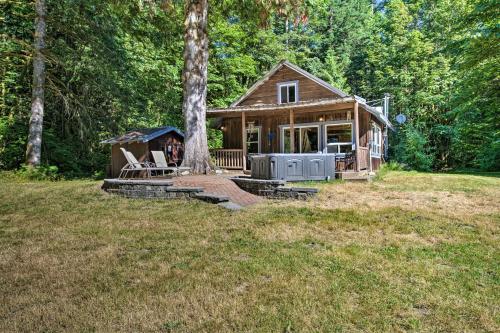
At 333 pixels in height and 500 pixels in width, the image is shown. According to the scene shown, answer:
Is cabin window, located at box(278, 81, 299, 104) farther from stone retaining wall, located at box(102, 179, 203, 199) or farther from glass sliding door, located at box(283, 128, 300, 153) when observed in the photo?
stone retaining wall, located at box(102, 179, 203, 199)

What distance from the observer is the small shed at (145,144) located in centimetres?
1508

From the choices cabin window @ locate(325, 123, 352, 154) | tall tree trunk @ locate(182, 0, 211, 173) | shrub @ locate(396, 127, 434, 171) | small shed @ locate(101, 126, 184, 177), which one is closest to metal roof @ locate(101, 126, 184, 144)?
small shed @ locate(101, 126, 184, 177)

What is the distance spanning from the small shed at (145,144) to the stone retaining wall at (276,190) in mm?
6511

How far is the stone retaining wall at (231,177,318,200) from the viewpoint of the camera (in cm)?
874

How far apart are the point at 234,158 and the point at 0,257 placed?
1260 cm

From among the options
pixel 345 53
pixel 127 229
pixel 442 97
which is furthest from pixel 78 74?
pixel 345 53

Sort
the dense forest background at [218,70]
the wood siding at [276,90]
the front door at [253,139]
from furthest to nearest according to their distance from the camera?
the front door at [253,139], the wood siding at [276,90], the dense forest background at [218,70]

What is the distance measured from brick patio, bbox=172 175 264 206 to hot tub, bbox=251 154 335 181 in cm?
127

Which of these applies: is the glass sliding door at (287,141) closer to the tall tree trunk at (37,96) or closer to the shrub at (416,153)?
the shrub at (416,153)

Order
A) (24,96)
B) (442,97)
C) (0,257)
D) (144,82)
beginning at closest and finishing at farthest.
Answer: (0,257)
(24,96)
(144,82)
(442,97)

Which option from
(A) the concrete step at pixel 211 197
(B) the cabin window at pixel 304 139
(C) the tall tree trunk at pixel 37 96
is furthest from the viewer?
(B) the cabin window at pixel 304 139

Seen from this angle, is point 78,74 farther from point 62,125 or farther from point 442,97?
point 442,97

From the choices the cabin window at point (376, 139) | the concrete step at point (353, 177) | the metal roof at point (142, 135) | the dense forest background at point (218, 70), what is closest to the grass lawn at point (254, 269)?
the concrete step at point (353, 177)

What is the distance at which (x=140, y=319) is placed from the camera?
9.29ft
